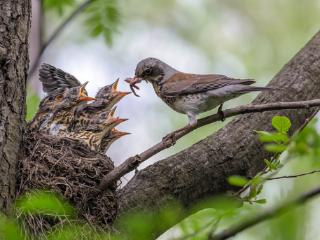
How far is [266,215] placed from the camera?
2027 millimetres

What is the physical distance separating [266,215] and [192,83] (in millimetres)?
3908

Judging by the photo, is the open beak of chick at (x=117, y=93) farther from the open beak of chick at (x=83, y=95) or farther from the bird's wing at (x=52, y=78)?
the bird's wing at (x=52, y=78)

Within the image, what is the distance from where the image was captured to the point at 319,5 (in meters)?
14.7

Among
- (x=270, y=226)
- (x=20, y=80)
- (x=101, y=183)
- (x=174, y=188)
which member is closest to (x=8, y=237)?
(x=270, y=226)

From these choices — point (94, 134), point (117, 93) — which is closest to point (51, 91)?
point (117, 93)

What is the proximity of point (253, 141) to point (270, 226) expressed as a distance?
11.0 feet

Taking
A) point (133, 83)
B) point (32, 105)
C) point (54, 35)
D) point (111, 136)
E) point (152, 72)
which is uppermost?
point (54, 35)

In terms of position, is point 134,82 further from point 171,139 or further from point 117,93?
point 171,139

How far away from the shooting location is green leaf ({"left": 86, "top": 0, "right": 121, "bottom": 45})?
5.94 meters

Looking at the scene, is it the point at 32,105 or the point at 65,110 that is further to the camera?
the point at 65,110

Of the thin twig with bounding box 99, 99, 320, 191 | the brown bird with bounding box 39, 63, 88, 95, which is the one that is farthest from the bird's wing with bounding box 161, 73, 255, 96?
the brown bird with bounding box 39, 63, 88, 95

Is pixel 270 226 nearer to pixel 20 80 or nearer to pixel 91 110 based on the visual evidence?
pixel 20 80

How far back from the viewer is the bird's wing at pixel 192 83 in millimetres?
5609

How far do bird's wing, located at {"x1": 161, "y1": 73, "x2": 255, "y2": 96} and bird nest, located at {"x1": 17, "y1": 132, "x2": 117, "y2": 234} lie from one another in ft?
3.05
